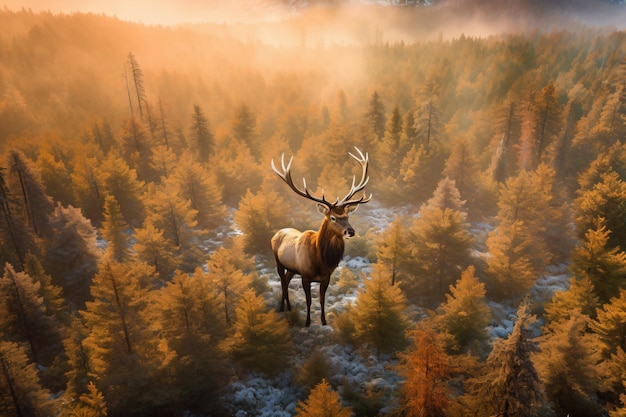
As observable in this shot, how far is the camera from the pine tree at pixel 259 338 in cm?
1108

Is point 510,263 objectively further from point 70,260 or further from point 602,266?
point 70,260

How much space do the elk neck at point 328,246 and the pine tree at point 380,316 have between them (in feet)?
6.49

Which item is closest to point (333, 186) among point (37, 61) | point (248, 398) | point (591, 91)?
point (248, 398)

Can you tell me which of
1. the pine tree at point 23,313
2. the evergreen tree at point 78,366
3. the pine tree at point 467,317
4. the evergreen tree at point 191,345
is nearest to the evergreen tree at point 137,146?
the pine tree at point 23,313

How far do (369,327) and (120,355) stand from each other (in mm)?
8492

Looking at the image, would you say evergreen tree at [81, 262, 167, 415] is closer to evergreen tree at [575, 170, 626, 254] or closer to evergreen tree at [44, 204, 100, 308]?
evergreen tree at [44, 204, 100, 308]

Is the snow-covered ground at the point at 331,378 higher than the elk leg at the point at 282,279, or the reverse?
the elk leg at the point at 282,279

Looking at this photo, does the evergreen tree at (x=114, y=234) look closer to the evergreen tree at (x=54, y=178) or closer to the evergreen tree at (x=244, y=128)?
the evergreen tree at (x=54, y=178)

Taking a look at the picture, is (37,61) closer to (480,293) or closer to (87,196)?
(87,196)

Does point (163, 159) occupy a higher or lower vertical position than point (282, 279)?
higher

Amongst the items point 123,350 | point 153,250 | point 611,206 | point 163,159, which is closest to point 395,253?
point 123,350

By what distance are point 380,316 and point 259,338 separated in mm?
4501

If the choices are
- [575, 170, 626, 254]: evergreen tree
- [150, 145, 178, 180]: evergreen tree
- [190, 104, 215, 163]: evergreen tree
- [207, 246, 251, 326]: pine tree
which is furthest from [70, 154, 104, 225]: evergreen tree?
[575, 170, 626, 254]: evergreen tree

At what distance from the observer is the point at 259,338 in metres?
11.3
